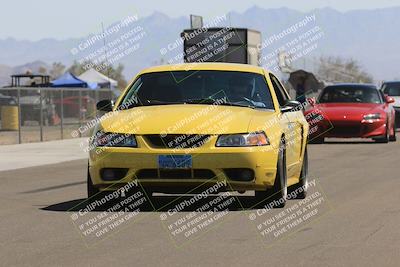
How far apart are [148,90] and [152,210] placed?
5.33 feet

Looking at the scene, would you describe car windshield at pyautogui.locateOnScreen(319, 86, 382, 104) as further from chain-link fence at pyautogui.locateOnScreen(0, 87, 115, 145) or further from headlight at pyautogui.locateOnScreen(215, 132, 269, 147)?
headlight at pyautogui.locateOnScreen(215, 132, 269, 147)

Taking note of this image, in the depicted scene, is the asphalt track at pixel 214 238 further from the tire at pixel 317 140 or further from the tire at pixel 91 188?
→ the tire at pixel 317 140

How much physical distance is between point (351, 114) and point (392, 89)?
11051 millimetres

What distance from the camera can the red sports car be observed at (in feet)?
86.5

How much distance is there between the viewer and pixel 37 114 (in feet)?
106

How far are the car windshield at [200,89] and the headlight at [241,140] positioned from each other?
3.02 feet

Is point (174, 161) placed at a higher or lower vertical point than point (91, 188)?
higher

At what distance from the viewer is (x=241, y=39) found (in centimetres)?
3341

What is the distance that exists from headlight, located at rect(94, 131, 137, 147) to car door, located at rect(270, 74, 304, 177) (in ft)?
6.01

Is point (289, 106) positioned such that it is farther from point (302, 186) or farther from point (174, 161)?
point (174, 161)

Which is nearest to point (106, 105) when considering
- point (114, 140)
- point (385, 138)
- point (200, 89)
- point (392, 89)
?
point (200, 89)

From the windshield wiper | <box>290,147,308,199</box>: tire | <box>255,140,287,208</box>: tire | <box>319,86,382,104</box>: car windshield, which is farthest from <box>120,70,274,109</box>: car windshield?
<box>319,86,382,104</box>: car windshield

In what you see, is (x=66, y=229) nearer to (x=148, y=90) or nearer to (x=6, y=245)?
(x=6, y=245)

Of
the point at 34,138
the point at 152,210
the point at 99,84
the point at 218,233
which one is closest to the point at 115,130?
the point at 152,210
